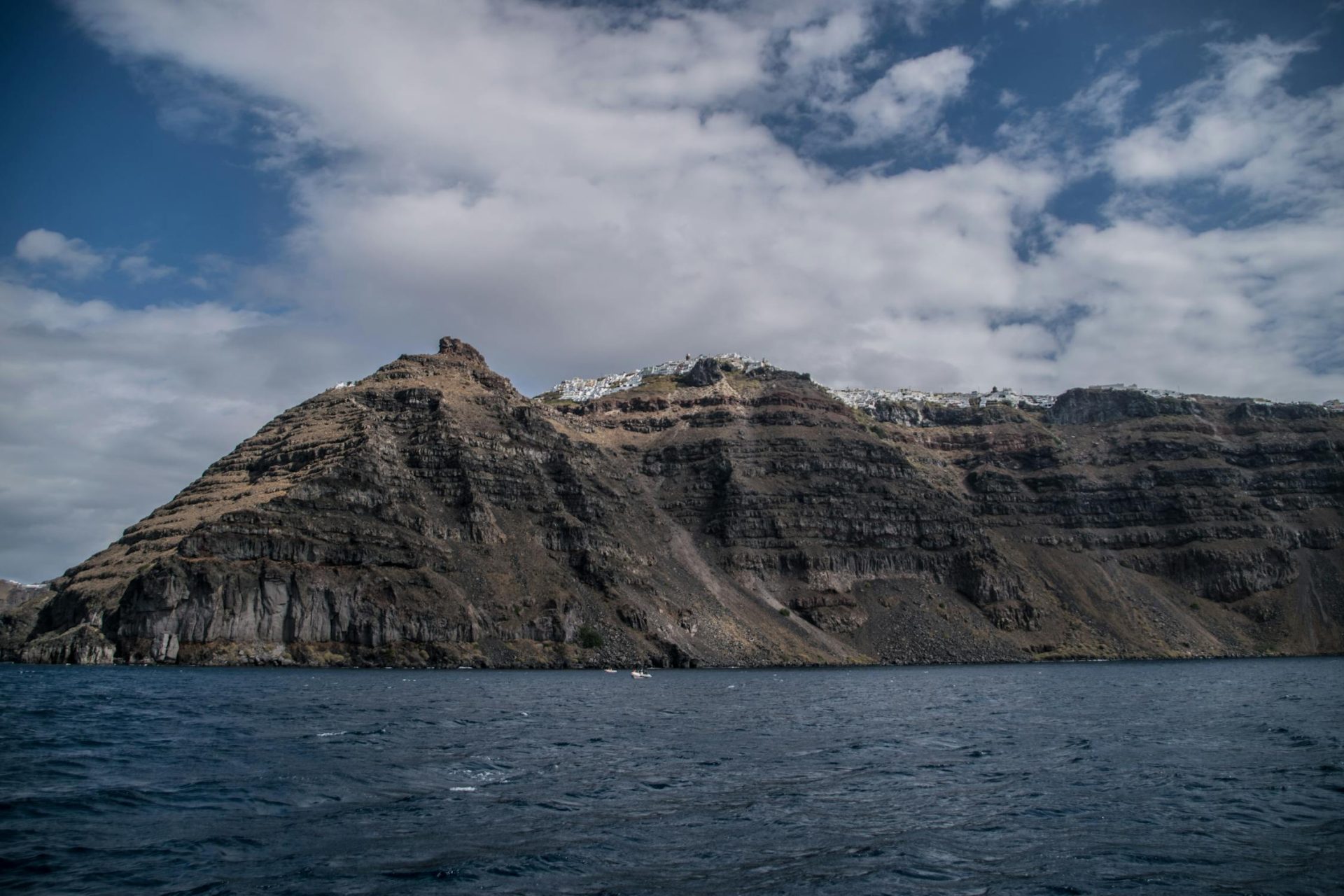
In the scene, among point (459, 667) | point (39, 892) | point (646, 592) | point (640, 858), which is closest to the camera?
point (39, 892)

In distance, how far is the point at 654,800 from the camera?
1315 inches

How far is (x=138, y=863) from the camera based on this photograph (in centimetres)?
2269

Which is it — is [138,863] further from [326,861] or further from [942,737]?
[942,737]

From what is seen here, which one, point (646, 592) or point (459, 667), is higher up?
point (646, 592)

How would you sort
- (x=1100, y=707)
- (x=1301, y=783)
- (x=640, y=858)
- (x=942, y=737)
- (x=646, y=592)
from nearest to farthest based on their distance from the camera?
(x=640, y=858) → (x=1301, y=783) → (x=942, y=737) → (x=1100, y=707) → (x=646, y=592)

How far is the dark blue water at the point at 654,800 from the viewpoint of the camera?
76.6ft

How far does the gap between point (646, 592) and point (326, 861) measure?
169 m

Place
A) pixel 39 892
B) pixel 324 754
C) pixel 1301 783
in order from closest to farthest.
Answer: pixel 39 892
pixel 1301 783
pixel 324 754

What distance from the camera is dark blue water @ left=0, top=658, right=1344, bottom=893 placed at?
76.6 feet

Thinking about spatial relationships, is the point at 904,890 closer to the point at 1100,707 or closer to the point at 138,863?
the point at 138,863

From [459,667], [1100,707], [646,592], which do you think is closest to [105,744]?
[1100,707]

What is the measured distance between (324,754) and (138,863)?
60.4ft

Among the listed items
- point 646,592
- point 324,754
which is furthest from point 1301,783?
point 646,592

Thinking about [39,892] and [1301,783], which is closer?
[39,892]
